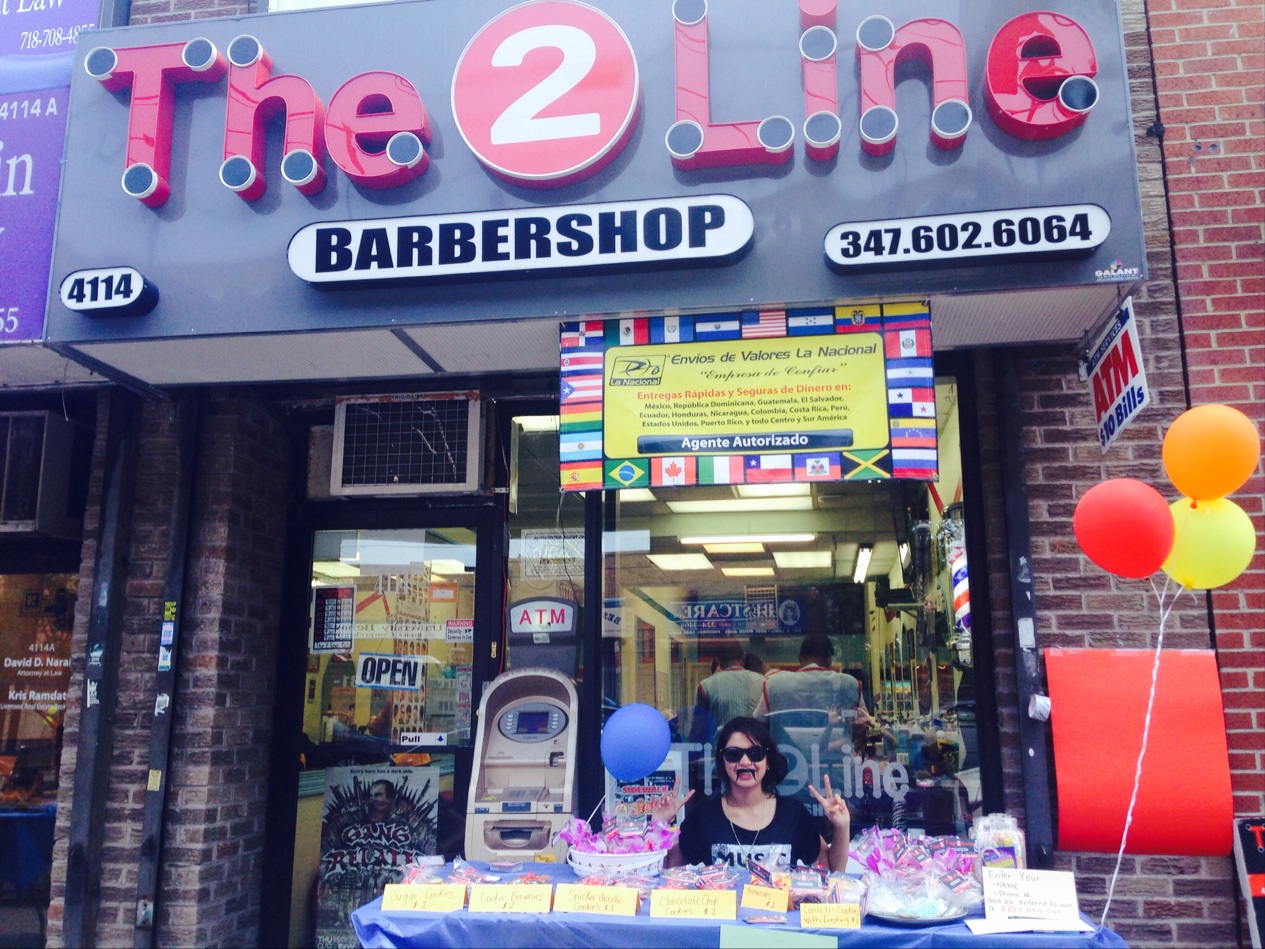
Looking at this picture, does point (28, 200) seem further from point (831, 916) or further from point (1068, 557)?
point (1068, 557)

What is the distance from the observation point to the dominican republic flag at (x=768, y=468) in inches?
145

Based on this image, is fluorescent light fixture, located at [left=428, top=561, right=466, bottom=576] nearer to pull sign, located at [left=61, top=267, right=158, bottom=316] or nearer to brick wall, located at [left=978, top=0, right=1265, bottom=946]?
pull sign, located at [left=61, top=267, right=158, bottom=316]

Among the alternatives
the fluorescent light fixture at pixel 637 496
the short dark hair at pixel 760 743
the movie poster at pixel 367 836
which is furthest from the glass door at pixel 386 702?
the short dark hair at pixel 760 743

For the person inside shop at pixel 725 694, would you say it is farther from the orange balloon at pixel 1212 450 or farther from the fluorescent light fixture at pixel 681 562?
the orange balloon at pixel 1212 450

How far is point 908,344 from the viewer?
3.66 metres

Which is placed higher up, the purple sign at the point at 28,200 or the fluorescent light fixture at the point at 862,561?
the purple sign at the point at 28,200

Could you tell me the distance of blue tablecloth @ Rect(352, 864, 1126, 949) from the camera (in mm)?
2959

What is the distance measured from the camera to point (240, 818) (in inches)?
187

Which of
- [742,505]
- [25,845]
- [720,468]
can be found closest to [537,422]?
[742,505]

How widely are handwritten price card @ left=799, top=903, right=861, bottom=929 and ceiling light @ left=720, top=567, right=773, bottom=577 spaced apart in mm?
1836

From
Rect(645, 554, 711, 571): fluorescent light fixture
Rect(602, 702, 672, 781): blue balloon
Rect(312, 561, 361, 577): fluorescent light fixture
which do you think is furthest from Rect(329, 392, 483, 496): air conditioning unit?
Rect(602, 702, 672, 781): blue balloon

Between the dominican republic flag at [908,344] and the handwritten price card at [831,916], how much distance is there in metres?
2.00

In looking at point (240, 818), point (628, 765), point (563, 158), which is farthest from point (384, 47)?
point (240, 818)

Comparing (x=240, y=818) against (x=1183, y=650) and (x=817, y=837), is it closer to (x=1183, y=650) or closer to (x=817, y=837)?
(x=817, y=837)
